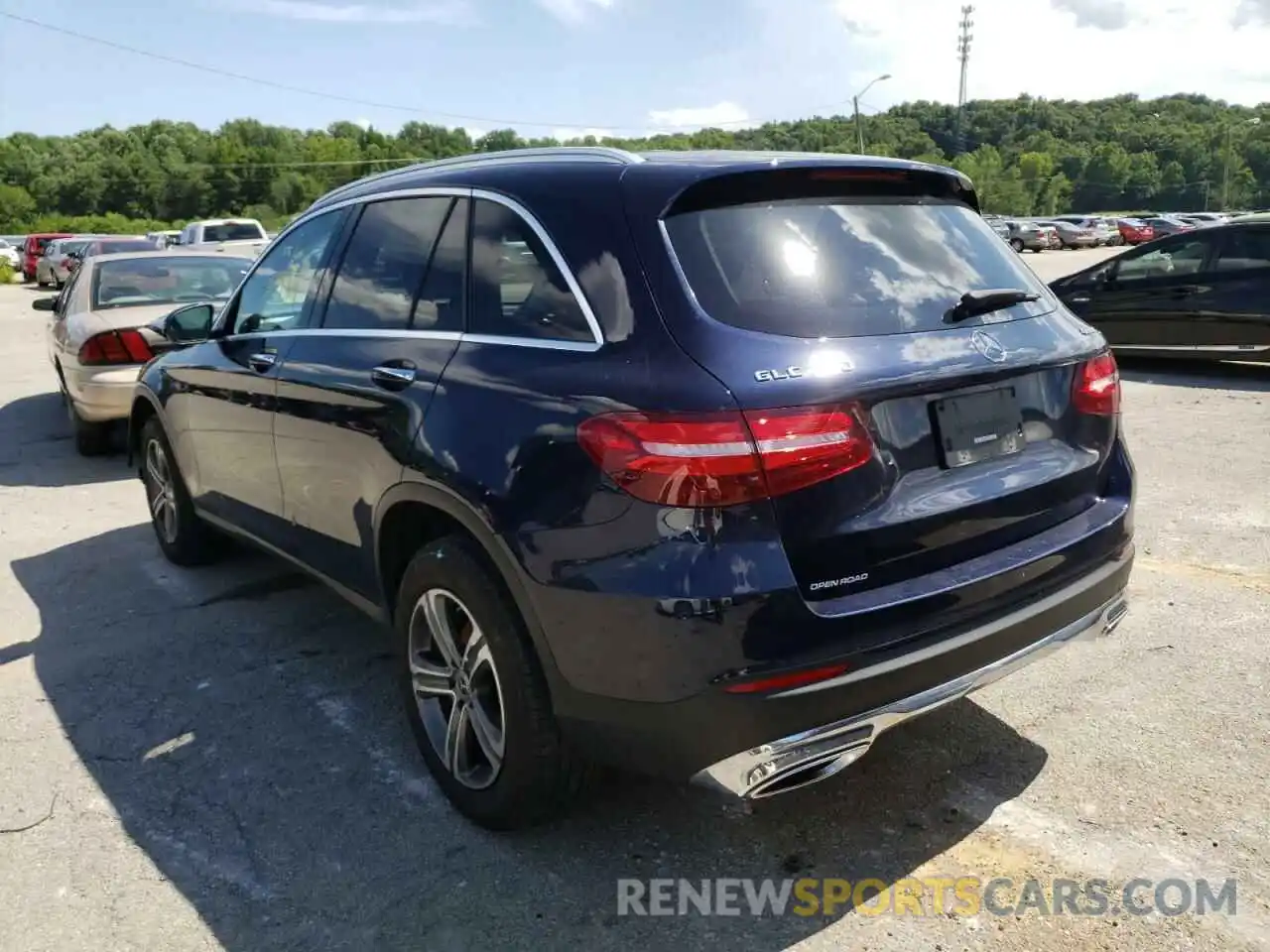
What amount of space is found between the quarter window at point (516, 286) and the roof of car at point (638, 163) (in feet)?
0.55

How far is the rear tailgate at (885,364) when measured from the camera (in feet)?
7.79

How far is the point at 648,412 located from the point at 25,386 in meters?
12.4

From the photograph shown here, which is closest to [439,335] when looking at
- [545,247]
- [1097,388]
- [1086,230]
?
[545,247]

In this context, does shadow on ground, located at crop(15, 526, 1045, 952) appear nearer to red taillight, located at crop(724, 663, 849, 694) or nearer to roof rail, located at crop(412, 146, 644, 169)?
red taillight, located at crop(724, 663, 849, 694)

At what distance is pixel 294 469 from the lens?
3.87 metres

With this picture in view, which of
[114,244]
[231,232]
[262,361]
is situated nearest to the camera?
[262,361]

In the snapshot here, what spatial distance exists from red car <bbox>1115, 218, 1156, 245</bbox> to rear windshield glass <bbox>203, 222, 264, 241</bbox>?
4225cm

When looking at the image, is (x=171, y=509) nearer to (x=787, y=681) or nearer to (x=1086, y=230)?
(x=787, y=681)

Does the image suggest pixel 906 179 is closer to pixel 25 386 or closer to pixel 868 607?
pixel 868 607

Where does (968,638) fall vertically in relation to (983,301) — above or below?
below

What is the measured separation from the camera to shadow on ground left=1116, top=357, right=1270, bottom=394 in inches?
395

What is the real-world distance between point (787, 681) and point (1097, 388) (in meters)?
1.47

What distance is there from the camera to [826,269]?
2643mm

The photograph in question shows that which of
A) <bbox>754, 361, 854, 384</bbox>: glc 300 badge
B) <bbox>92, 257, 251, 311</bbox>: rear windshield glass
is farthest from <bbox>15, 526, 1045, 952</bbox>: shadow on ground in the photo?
<bbox>92, 257, 251, 311</bbox>: rear windshield glass
